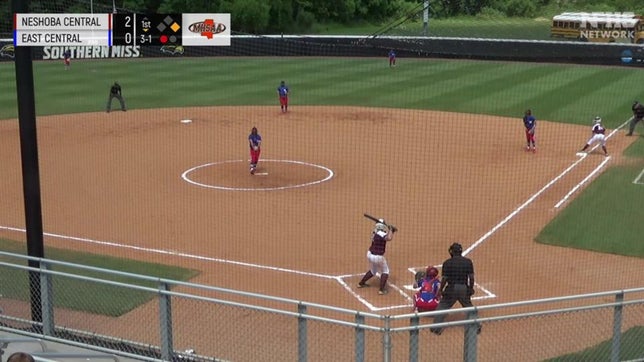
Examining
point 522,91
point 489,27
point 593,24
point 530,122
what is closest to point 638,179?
point 530,122

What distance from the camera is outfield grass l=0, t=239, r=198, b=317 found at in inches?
470

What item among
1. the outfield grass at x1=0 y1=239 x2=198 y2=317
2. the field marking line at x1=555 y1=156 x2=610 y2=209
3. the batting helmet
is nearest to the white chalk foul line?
the field marking line at x1=555 y1=156 x2=610 y2=209

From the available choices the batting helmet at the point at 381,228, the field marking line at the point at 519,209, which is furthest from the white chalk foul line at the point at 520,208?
the batting helmet at the point at 381,228

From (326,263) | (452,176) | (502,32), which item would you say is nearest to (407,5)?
(452,176)

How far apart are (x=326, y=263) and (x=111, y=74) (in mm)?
29286

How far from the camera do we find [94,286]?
42.8 ft

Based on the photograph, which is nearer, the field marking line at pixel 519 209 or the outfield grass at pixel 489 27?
the field marking line at pixel 519 209

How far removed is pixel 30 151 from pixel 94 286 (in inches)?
151

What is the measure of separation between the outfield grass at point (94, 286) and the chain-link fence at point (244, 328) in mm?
28

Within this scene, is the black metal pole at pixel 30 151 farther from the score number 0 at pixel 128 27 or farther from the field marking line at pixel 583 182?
the field marking line at pixel 583 182

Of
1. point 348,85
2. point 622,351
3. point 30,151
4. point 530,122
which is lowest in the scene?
point 622,351
